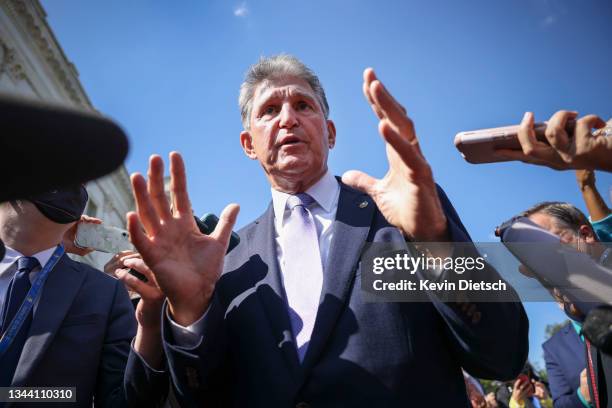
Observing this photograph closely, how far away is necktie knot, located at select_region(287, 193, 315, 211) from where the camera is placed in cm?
257

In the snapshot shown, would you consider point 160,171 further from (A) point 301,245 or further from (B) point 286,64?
(B) point 286,64

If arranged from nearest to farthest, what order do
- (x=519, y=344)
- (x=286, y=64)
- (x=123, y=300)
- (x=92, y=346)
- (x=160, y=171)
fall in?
1. (x=519, y=344)
2. (x=160, y=171)
3. (x=92, y=346)
4. (x=123, y=300)
5. (x=286, y=64)

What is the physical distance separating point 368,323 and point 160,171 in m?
1.03

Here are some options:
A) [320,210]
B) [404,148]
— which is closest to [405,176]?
[404,148]

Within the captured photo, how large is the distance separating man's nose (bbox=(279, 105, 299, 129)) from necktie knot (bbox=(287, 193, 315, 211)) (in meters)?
0.42

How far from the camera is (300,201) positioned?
8.45ft

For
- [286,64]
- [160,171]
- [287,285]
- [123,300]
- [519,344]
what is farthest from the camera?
[286,64]

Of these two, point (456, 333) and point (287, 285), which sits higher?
point (287, 285)

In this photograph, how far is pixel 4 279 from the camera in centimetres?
253

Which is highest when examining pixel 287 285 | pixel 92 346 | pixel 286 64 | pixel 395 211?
pixel 286 64

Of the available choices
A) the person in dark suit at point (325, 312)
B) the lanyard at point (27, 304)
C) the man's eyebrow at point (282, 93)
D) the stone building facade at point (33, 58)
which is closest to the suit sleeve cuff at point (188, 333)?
the person in dark suit at point (325, 312)

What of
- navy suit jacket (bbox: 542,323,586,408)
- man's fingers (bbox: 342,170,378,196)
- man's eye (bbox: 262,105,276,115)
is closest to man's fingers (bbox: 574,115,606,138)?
man's fingers (bbox: 342,170,378,196)

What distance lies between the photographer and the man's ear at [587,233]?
2826mm

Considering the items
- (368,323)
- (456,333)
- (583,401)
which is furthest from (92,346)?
(583,401)
